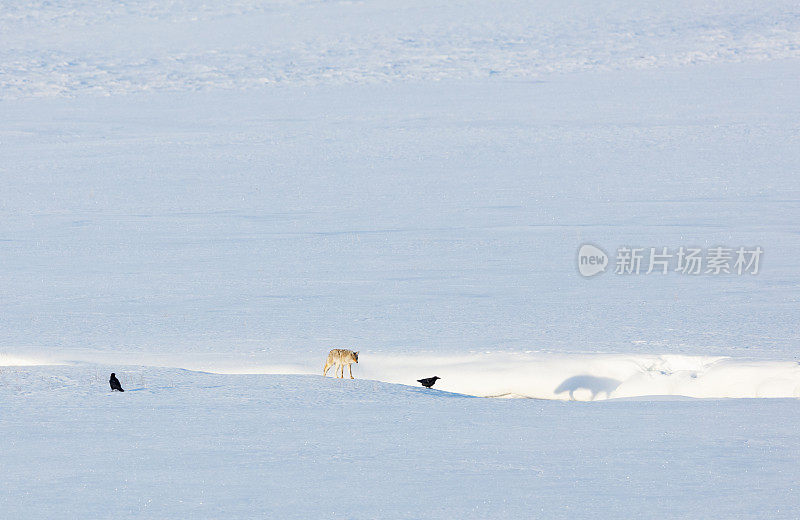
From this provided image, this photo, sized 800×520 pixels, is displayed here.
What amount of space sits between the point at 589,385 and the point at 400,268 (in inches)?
147

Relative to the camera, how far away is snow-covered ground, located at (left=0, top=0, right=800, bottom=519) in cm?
435

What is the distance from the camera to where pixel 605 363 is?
7.01m

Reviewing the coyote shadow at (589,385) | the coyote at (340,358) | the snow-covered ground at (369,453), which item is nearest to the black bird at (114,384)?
the snow-covered ground at (369,453)

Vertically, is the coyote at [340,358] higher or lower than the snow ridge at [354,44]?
lower

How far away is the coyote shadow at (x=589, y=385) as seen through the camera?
6.80m

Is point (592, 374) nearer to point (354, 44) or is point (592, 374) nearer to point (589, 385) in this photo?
point (589, 385)

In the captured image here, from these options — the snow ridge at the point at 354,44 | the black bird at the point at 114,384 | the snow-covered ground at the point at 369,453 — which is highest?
the snow ridge at the point at 354,44

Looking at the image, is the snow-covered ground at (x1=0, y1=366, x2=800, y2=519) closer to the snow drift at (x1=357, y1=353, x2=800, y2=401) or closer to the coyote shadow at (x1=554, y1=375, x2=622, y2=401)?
the snow drift at (x1=357, y1=353, x2=800, y2=401)

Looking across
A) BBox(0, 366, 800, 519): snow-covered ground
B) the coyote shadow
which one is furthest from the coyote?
the coyote shadow

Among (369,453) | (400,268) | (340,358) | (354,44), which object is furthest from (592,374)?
(354,44)

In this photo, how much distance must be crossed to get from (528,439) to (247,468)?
130 centimetres

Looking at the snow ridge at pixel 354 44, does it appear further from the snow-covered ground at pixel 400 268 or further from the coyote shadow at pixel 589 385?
the coyote shadow at pixel 589 385

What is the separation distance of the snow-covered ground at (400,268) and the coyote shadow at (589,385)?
2 centimetres

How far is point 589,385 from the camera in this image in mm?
6867
